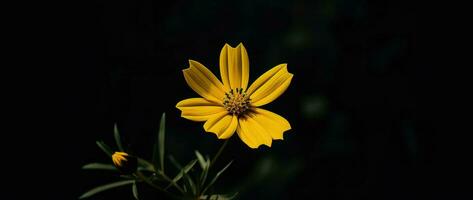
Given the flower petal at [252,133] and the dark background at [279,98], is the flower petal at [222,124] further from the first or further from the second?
the dark background at [279,98]

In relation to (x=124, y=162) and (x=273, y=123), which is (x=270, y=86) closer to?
(x=273, y=123)

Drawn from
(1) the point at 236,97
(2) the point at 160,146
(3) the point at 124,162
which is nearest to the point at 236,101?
(1) the point at 236,97

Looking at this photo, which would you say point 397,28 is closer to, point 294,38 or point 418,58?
point 418,58

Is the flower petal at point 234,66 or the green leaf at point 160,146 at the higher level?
the flower petal at point 234,66

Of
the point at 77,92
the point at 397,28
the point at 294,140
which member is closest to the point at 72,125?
the point at 77,92

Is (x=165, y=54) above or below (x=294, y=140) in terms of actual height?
above

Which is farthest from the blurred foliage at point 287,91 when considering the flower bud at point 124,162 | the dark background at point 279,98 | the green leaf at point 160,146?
the flower bud at point 124,162
